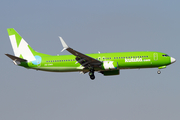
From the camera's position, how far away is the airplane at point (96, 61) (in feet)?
183

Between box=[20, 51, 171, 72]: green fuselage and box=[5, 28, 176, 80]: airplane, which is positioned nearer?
box=[5, 28, 176, 80]: airplane

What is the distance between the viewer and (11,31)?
6359cm

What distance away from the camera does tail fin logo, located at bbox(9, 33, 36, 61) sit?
60.6 meters

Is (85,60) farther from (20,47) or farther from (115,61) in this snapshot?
(20,47)

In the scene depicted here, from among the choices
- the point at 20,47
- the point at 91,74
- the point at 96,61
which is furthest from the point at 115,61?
the point at 20,47

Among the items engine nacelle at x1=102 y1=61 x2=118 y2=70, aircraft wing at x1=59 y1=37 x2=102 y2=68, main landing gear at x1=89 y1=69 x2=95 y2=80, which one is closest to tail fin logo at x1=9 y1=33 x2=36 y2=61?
aircraft wing at x1=59 y1=37 x2=102 y2=68

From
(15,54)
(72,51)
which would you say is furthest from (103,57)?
(15,54)

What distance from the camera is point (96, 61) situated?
55.6m

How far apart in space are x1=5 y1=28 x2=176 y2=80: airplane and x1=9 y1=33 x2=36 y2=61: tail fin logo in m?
0.24

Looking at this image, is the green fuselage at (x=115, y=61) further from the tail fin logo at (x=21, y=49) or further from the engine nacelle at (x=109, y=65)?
the tail fin logo at (x=21, y=49)

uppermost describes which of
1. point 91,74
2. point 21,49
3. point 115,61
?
point 21,49

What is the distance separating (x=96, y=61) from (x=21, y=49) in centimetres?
1497

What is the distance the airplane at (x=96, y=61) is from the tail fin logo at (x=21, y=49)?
0.78 feet

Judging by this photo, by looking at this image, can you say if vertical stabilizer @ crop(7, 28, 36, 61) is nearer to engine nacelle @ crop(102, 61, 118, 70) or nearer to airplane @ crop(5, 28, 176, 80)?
airplane @ crop(5, 28, 176, 80)
